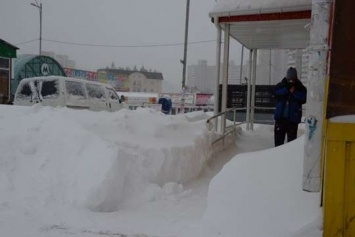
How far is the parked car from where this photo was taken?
10727 millimetres

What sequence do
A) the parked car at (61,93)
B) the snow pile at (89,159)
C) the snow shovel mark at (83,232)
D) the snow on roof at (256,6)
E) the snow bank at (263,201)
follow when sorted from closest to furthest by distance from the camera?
the snow bank at (263,201) → the snow shovel mark at (83,232) → the snow pile at (89,159) → the snow on roof at (256,6) → the parked car at (61,93)

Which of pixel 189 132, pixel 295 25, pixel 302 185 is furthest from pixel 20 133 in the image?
pixel 295 25

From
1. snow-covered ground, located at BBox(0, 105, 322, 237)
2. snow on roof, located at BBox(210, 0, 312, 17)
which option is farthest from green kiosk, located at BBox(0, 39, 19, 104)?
snow on roof, located at BBox(210, 0, 312, 17)

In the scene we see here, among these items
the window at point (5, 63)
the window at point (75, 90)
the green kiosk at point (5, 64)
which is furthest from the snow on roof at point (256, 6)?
the window at point (5, 63)

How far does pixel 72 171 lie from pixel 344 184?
3.48m

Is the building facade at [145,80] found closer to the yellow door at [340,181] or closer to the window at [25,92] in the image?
the window at [25,92]

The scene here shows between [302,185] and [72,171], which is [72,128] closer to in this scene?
[72,171]

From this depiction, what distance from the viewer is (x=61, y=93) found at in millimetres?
10688

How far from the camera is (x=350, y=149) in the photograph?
2861mm

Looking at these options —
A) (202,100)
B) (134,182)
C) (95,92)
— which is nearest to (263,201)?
(134,182)

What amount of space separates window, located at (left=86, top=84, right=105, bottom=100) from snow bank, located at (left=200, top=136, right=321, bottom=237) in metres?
8.05

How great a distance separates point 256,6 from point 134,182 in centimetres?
484

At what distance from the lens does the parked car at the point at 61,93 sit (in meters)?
10.7

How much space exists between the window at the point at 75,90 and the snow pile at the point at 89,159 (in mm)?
4029
